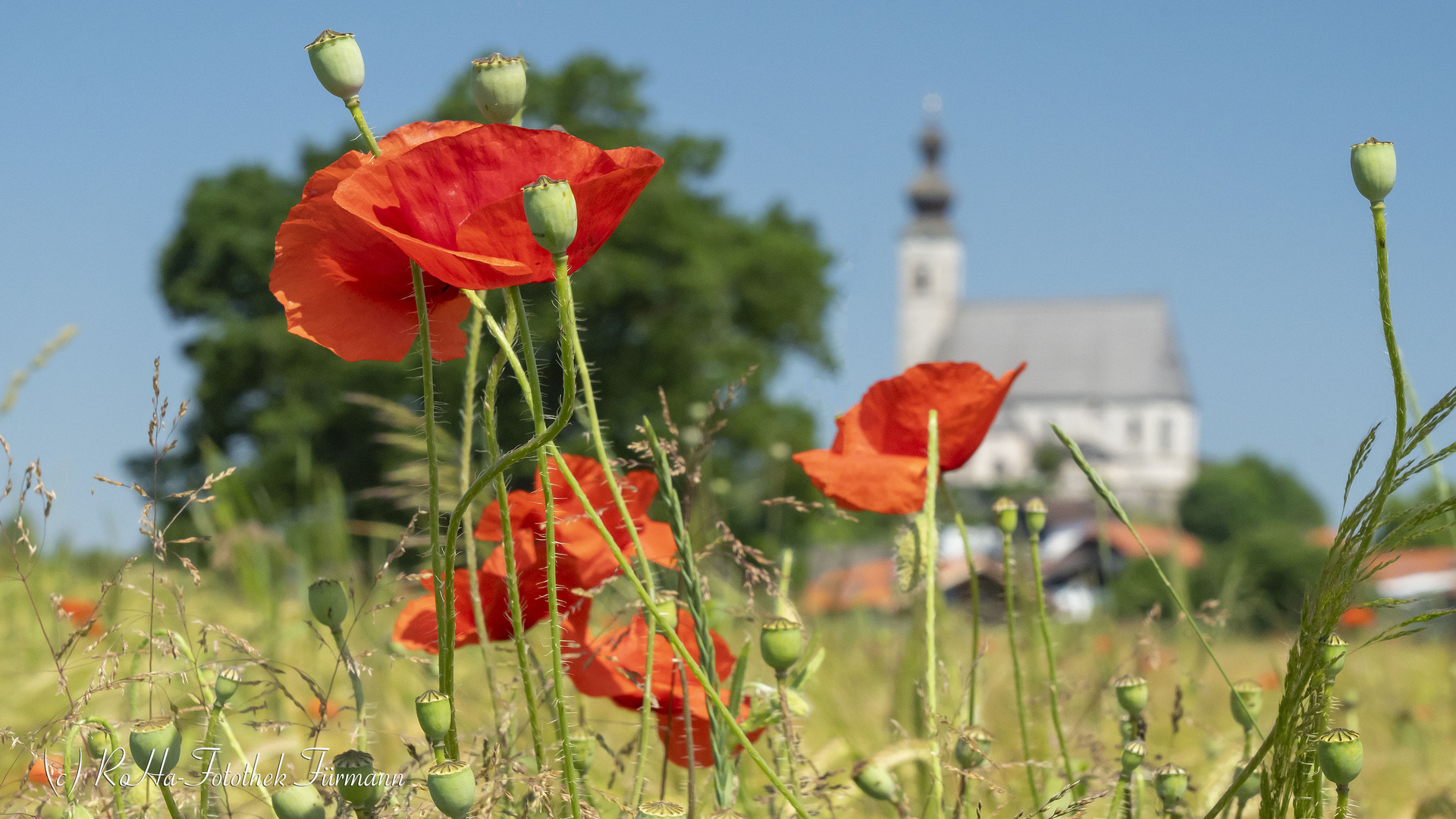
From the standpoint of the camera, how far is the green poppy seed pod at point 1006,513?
29.4 inches

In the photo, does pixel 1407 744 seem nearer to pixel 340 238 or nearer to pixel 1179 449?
pixel 340 238

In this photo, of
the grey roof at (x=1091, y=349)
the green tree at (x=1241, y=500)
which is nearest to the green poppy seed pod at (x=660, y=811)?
the green tree at (x=1241, y=500)

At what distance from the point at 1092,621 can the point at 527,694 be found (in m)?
2.23

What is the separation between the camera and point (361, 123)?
0.49 meters

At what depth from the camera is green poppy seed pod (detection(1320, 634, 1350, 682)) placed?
51cm

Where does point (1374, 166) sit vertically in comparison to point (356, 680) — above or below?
above

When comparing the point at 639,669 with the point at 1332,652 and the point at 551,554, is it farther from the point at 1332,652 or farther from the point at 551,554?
the point at 1332,652

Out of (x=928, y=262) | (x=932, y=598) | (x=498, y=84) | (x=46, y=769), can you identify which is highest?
(x=928, y=262)

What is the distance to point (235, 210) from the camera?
16484 mm

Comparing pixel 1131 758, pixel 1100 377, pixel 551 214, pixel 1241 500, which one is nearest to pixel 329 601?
pixel 551 214

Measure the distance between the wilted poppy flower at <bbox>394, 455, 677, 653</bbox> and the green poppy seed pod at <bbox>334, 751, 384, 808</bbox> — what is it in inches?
7.1

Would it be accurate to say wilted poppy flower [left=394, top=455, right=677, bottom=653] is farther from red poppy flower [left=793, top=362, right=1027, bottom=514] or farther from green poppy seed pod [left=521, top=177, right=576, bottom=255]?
green poppy seed pod [left=521, top=177, right=576, bottom=255]

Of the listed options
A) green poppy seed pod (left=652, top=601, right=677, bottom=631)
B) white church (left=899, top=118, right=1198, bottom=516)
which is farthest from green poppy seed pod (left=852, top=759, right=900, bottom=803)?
white church (left=899, top=118, right=1198, bottom=516)

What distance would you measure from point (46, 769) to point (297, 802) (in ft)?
0.75
